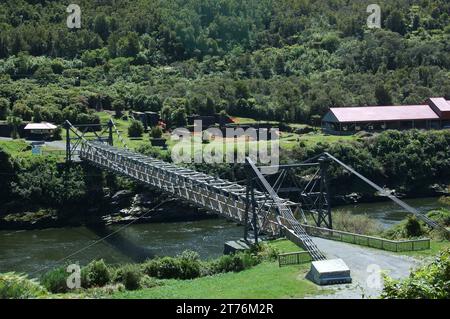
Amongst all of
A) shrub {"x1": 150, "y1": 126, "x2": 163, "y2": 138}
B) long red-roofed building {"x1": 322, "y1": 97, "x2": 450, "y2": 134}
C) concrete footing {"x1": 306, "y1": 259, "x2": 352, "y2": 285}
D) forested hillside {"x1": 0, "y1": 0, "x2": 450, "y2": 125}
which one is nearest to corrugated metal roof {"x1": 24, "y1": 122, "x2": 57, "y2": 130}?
forested hillside {"x1": 0, "y1": 0, "x2": 450, "y2": 125}

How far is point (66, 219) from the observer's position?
154ft

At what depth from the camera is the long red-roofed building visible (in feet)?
213

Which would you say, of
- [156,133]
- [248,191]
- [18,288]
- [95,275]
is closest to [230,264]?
[95,275]

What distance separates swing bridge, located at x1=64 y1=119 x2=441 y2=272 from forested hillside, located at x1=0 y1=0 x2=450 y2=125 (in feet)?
54.0

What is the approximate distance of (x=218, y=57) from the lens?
311 feet

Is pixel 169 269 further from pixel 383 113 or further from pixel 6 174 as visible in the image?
pixel 383 113

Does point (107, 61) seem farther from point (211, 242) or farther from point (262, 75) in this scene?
point (211, 242)

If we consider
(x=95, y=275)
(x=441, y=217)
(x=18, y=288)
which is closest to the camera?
(x=18, y=288)

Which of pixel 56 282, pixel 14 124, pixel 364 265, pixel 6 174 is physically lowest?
pixel 6 174

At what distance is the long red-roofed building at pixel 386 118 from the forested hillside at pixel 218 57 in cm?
452

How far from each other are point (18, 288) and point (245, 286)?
18.4 feet

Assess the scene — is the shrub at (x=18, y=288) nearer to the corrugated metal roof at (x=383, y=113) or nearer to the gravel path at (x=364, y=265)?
the gravel path at (x=364, y=265)

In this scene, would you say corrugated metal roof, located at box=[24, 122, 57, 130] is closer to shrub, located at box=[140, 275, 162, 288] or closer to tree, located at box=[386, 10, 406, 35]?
shrub, located at box=[140, 275, 162, 288]

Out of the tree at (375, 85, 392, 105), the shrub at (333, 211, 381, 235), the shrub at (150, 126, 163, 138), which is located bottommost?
the shrub at (333, 211, 381, 235)
